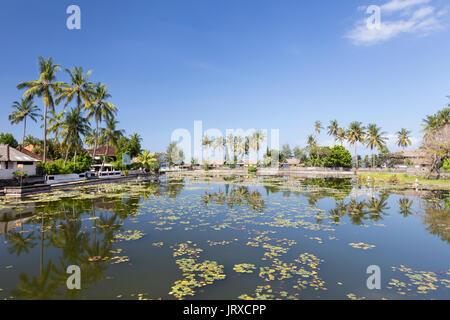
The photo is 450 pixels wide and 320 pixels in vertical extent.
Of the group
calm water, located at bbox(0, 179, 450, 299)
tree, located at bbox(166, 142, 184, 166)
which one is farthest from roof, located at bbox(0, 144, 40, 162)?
tree, located at bbox(166, 142, 184, 166)

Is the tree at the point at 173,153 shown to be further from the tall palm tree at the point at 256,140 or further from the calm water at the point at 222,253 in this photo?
the calm water at the point at 222,253

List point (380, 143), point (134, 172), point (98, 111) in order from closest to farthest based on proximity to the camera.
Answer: point (98, 111) → point (134, 172) → point (380, 143)

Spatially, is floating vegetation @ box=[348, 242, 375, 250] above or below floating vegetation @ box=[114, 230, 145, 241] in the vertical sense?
below

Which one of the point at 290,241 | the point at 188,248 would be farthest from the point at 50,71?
the point at 290,241

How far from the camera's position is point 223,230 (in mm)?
10000

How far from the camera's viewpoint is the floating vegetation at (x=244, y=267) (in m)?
6.21

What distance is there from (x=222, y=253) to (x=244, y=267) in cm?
120

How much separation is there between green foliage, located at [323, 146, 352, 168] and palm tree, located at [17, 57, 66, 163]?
60960 millimetres

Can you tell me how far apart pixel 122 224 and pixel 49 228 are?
9.31 ft

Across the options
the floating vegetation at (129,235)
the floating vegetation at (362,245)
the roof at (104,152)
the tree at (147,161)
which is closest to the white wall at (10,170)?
the floating vegetation at (129,235)

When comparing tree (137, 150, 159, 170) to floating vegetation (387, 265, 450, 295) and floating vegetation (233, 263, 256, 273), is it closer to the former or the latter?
floating vegetation (233, 263, 256, 273)

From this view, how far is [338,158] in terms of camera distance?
64.0 m

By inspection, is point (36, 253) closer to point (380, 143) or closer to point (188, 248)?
point (188, 248)

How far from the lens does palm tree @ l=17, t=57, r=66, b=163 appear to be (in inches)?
1124
